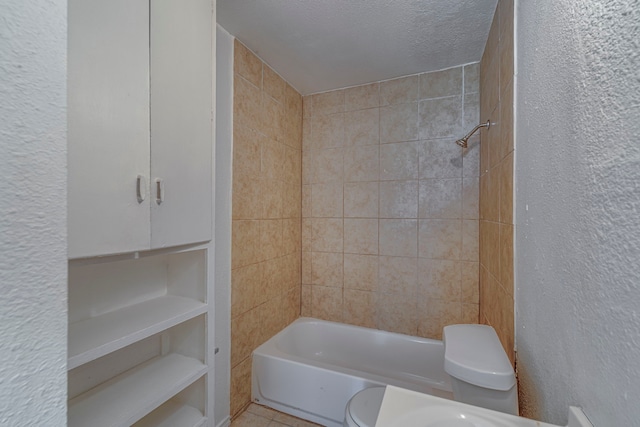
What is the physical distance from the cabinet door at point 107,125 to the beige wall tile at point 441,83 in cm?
179

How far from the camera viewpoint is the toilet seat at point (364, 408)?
4.06 ft

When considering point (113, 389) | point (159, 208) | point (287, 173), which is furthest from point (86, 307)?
point (287, 173)

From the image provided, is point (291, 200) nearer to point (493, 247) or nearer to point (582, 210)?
point (493, 247)

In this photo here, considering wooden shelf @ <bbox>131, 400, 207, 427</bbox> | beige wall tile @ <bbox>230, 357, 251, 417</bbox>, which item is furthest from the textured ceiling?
beige wall tile @ <bbox>230, 357, 251, 417</bbox>

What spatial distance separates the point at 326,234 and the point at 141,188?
63.6 inches

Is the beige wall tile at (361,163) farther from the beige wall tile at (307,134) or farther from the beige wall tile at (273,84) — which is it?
the beige wall tile at (273,84)

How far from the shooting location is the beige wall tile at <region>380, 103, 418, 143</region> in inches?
80.7

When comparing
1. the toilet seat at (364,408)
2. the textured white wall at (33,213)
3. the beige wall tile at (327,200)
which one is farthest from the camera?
the beige wall tile at (327,200)

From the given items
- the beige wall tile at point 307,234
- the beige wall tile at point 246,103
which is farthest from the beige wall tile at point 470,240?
the beige wall tile at point 246,103

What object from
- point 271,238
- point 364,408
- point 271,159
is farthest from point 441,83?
point 364,408

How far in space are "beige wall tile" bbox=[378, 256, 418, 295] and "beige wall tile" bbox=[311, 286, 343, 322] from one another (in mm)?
389

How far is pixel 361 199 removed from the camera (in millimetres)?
2205

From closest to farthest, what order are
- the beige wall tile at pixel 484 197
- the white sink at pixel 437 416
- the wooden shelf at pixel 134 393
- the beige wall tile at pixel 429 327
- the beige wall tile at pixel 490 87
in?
the white sink at pixel 437 416 → the wooden shelf at pixel 134 393 → the beige wall tile at pixel 490 87 → the beige wall tile at pixel 484 197 → the beige wall tile at pixel 429 327

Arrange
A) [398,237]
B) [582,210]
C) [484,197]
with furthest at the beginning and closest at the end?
[398,237], [484,197], [582,210]
